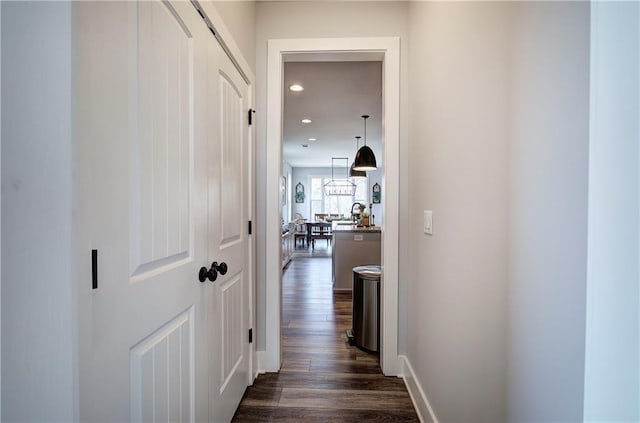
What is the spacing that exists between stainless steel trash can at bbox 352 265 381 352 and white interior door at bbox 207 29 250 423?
1008mm

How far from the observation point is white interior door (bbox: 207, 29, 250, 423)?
4.83ft

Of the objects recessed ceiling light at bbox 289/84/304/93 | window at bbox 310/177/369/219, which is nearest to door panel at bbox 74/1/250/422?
recessed ceiling light at bbox 289/84/304/93

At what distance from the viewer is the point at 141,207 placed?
0.90m

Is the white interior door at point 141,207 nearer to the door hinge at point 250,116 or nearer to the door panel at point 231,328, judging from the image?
the door panel at point 231,328

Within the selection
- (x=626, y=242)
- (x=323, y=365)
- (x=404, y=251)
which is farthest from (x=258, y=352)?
(x=626, y=242)

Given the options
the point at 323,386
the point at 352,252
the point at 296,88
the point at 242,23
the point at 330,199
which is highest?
the point at 296,88

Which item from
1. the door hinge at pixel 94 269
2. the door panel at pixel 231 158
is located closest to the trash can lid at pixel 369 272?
the door panel at pixel 231 158

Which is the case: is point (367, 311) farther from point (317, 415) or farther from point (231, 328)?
point (231, 328)

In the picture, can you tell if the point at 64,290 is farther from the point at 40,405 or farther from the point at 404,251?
the point at 404,251

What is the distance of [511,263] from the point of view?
1.00 m

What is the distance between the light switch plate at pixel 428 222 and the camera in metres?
1.70

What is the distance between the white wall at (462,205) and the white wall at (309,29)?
0.24 meters

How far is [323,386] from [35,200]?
1.97 meters

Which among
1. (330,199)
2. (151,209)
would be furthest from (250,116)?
(330,199)
